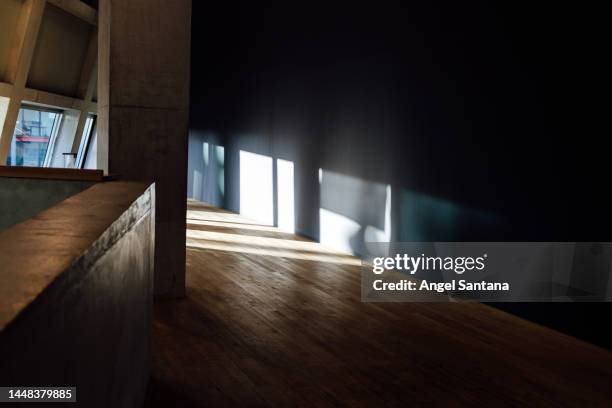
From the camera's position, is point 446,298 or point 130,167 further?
point 446,298

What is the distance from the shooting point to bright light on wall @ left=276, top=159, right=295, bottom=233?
29.3 feet

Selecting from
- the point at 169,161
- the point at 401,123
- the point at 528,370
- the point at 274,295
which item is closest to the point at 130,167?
the point at 169,161

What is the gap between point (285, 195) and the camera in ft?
30.0

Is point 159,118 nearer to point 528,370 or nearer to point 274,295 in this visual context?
point 274,295

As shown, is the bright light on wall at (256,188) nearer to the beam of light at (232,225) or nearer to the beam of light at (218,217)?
the beam of light at (218,217)

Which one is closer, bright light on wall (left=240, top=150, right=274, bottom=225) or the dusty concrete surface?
the dusty concrete surface

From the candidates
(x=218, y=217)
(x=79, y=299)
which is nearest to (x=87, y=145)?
(x=218, y=217)

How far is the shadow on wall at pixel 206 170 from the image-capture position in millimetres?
12094

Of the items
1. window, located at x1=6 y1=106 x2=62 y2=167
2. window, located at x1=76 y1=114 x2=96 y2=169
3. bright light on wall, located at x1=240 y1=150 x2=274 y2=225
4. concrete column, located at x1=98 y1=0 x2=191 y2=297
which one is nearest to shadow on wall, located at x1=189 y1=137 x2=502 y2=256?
bright light on wall, located at x1=240 y1=150 x2=274 y2=225

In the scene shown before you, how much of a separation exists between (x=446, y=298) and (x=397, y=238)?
1134mm

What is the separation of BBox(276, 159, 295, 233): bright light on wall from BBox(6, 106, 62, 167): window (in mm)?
4442

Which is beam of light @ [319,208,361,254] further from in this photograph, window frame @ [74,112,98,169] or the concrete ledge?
window frame @ [74,112,98,169]

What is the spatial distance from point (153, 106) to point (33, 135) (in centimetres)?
783

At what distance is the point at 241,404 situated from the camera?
3.02 m
